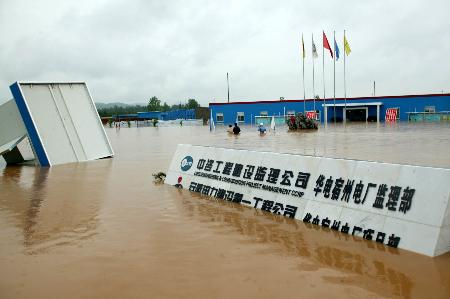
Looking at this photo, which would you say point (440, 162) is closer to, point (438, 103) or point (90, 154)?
point (90, 154)

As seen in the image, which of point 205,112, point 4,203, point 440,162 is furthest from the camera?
point 205,112

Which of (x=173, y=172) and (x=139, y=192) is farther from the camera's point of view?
(x=173, y=172)

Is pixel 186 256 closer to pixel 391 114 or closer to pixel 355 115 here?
pixel 391 114

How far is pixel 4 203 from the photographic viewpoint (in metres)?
10.7

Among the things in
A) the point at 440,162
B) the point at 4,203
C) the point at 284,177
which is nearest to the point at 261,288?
the point at 284,177

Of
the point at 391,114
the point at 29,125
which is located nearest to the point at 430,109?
the point at 391,114

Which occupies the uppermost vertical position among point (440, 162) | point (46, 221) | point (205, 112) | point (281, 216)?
point (46, 221)

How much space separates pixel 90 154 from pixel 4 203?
9431mm

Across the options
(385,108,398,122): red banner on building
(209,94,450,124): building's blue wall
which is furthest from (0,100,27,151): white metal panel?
(385,108,398,122): red banner on building

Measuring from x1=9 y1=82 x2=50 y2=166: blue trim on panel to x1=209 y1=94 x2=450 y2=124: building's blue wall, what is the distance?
141ft

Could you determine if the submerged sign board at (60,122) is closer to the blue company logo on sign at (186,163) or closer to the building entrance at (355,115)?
the blue company logo on sign at (186,163)

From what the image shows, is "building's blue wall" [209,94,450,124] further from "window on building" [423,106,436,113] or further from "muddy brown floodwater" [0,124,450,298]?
"muddy brown floodwater" [0,124,450,298]

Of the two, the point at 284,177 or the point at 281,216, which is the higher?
the point at 284,177

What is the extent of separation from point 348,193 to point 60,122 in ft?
52.6
